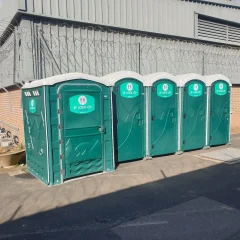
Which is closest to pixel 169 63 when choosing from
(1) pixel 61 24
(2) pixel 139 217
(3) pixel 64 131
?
(1) pixel 61 24

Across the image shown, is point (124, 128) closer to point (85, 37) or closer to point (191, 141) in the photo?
point (191, 141)

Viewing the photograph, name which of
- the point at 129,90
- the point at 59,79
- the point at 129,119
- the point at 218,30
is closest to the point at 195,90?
the point at 129,90

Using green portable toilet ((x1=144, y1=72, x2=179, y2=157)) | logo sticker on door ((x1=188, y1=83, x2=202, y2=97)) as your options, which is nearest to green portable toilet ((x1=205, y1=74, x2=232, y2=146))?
logo sticker on door ((x1=188, y1=83, x2=202, y2=97))

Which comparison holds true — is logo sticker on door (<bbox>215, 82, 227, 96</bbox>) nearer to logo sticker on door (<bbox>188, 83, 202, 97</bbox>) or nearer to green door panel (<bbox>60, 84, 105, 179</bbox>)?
logo sticker on door (<bbox>188, 83, 202, 97</bbox>)

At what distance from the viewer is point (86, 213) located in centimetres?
412

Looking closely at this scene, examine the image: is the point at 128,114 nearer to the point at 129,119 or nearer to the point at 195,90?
the point at 129,119

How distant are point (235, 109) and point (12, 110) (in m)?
9.87

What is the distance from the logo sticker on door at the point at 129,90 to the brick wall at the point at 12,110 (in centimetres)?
349

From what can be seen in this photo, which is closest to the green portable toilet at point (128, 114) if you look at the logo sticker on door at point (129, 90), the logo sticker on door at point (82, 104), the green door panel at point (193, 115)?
the logo sticker on door at point (129, 90)

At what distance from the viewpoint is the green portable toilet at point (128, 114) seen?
6.62 metres

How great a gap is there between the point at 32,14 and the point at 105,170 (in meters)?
4.64

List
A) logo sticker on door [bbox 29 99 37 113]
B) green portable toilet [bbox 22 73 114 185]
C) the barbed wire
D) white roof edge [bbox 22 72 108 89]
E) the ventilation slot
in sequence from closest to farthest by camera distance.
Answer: white roof edge [bbox 22 72 108 89], green portable toilet [bbox 22 73 114 185], logo sticker on door [bbox 29 99 37 113], the barbed wire, the ventilation slot

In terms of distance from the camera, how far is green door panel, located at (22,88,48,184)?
5.35 m

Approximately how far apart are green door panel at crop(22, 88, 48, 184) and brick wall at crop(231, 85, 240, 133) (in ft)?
31.8
